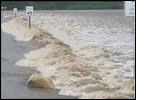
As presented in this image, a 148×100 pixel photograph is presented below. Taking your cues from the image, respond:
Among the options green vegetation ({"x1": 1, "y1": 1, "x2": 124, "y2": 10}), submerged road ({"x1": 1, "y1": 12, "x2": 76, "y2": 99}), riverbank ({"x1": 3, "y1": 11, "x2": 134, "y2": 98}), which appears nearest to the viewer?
submerged road ({"x1": 1, "y1": 12, "x2": 76, "y2": 99})

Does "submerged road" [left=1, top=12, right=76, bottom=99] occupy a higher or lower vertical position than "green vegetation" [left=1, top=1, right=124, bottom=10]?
higher

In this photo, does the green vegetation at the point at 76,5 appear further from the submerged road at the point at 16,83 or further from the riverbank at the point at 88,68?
the submerged road at the point at 16,83

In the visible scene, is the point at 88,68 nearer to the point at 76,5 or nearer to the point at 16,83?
the point at 16,83

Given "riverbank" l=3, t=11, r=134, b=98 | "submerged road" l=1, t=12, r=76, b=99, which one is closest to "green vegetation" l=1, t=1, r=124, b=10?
"riverbank" l=3, t=11, r=134, b=98

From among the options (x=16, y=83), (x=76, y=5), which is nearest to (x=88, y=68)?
(x=16, y=83)

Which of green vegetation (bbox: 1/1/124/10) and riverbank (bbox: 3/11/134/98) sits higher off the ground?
riverbank (bbox: 3/11/134/98)

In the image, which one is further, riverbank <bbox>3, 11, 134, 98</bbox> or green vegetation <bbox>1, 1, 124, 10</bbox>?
green vegetation <bbox>1, 1, 124, 10</bbox>

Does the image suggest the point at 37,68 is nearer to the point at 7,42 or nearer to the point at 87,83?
the point at 87,83

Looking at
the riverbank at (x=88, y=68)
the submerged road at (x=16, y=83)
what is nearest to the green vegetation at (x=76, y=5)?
the riverbank at (x=88, y=68)

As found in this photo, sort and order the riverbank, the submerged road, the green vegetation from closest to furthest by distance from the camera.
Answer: the submerged road < the riverbank < the green vegetation

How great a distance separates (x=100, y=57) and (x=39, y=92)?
6848 mm

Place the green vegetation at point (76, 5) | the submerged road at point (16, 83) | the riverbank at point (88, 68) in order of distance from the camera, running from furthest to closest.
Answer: the green vegetation at point (76, 5) → the riverbank at point (88, 68) → the submerged road at point (16, 83)

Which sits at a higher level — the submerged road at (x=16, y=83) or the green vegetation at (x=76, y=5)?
the submerged road at (x=16, y=83)

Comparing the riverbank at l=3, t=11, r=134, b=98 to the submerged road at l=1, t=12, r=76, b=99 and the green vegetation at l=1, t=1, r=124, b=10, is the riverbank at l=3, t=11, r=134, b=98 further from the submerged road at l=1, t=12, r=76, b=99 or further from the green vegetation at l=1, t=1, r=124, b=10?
the green vegetation at l=1, t=1, r=124, b=10
